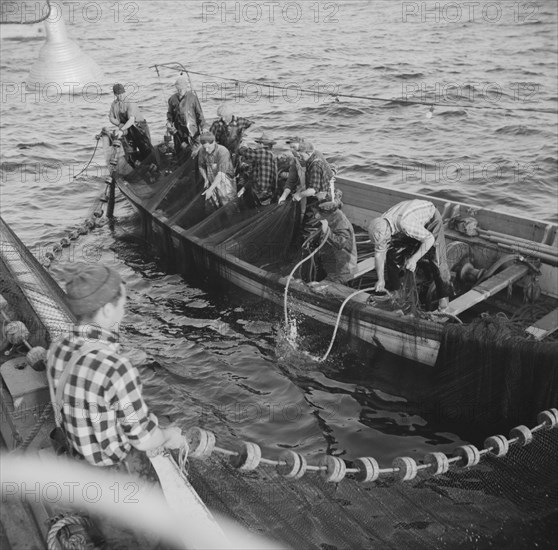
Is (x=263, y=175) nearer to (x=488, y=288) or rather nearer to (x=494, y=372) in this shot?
(x=488, y=288)

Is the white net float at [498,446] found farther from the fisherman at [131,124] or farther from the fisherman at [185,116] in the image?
the fisherman at [131,124]

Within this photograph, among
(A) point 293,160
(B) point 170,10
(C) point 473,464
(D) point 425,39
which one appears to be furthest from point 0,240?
(B) point 170,10

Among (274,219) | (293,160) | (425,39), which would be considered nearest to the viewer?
(274,219)

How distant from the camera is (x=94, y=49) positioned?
28.1 meters

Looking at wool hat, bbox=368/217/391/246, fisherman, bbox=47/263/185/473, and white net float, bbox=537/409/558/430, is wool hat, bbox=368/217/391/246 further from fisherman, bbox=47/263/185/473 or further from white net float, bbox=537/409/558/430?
fisherman, bbox=47/263/185/473

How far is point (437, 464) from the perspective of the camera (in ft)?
15.1

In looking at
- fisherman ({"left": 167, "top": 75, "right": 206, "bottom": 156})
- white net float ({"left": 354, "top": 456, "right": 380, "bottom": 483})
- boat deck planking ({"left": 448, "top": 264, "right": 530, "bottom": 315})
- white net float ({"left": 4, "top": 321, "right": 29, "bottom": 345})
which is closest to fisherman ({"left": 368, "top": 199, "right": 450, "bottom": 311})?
boat deck planking ({"left": 448, "top": 264, "right": 530, "bottom": 315})

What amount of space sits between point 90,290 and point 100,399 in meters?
0.50

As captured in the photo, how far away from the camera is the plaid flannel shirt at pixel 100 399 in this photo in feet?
10.1

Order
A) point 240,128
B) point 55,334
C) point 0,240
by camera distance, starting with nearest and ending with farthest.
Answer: point 55,334 < point 0,240 < point 240,128

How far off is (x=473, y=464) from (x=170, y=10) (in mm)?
35824

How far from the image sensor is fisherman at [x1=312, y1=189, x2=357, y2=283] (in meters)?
8.07

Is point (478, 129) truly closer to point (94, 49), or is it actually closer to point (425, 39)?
point (425, 39)

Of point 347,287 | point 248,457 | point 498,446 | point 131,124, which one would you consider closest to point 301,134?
point 131,124
